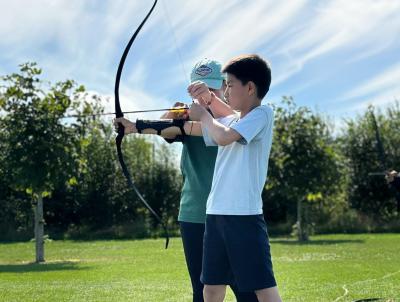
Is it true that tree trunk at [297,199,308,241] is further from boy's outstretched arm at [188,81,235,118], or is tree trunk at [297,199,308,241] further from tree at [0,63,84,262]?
boy's outstretched arm at [188,81,235,118]

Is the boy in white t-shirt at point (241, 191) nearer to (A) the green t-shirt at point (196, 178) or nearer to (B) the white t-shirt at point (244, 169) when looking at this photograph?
(B) the white t-shirt at point (244, 169)

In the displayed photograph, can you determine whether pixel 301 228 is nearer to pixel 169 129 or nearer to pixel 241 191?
pixel 169 129

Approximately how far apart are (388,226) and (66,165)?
60.5 feet

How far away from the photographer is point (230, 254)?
3.76 meters

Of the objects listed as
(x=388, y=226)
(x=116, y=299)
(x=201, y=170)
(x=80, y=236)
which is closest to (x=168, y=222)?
(x=80, y=236)

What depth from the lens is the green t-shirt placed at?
14.0 ft

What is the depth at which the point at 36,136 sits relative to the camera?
1630 centimetres

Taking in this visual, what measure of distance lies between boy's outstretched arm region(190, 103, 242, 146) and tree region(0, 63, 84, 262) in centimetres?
1259

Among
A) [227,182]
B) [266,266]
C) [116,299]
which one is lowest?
[116,299]

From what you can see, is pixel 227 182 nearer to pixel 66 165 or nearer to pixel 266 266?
pixel 266 266

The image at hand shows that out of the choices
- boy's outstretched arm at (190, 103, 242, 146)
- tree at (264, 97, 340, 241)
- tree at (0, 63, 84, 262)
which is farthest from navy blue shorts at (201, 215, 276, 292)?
tree at (264, 97, 340, 241)

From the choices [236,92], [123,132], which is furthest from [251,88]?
[123,132]

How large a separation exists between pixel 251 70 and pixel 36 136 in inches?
517

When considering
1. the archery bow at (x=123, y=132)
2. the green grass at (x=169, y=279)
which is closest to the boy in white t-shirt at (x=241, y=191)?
the archery bow at (x=123, y=132)
